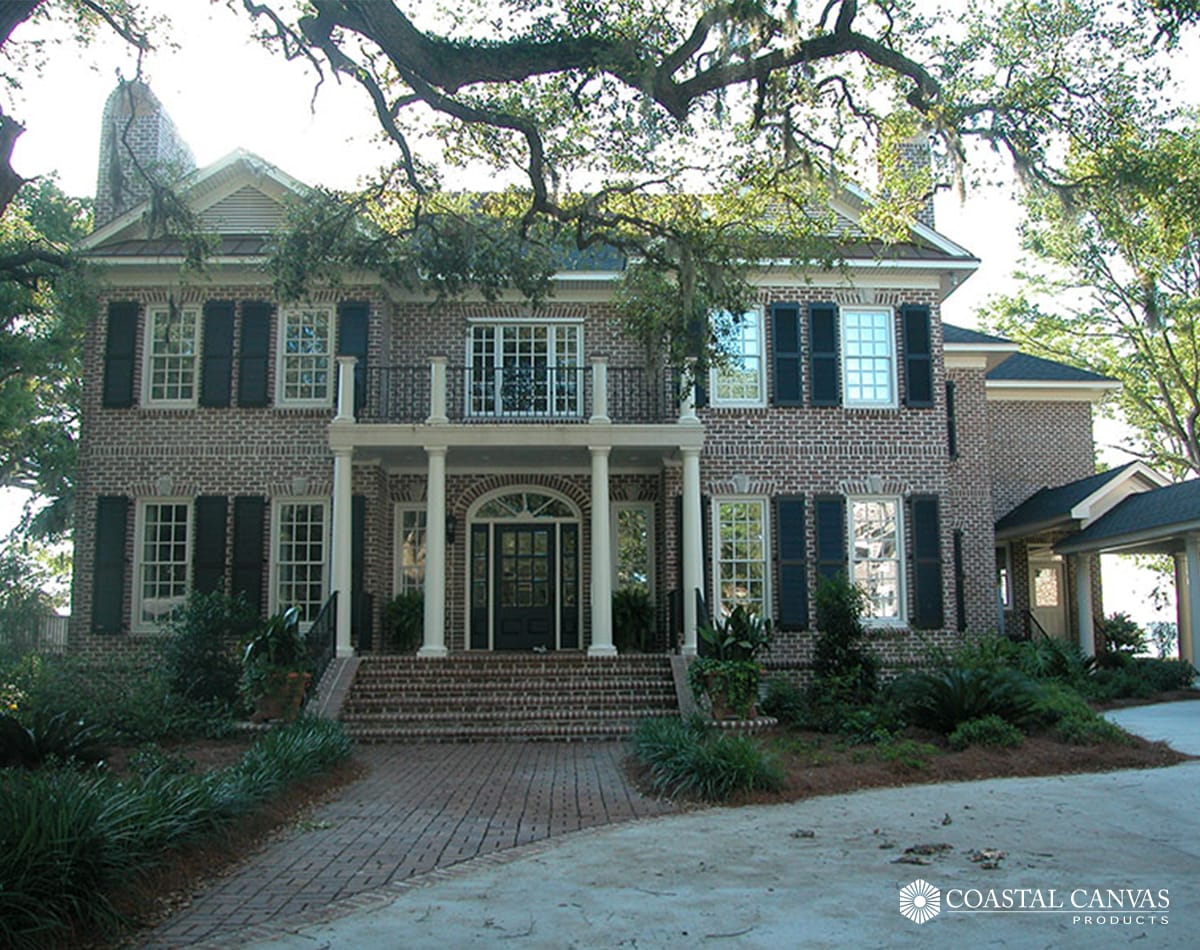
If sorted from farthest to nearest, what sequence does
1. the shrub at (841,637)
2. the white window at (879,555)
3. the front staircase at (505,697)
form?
the white window at (879,555) → the shrub at (841,637) → the front staircase at (505,697)

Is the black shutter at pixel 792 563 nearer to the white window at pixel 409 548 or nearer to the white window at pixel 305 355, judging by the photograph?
the white window at pixel 409 548

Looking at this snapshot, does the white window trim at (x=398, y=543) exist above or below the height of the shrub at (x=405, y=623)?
above

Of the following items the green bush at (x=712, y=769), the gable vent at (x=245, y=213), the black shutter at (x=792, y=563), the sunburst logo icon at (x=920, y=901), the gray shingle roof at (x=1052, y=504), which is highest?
→ the gable vent at (x=245, y=213)

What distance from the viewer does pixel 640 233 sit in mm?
13086

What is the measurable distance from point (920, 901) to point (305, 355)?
44.4 feet

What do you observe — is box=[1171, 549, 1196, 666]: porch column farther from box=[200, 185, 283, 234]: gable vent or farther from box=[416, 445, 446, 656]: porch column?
box=[200, 185, 283, 234]: gable vent

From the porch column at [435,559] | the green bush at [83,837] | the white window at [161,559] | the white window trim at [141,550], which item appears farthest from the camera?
the white window at [161,559]

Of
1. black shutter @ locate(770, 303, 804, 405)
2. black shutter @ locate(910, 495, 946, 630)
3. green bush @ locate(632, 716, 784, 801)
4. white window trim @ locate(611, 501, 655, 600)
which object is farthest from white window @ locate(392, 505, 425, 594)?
green bush @ locate(632, 716, 784, 801)

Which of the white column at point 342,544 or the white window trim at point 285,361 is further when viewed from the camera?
the white window trim at point 285,361

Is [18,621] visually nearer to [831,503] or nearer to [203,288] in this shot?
[203,288]

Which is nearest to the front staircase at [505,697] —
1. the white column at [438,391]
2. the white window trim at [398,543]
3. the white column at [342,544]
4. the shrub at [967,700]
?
the white column at [342,544]

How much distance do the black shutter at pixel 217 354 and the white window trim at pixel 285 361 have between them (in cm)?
71

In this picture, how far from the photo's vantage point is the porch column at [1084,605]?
61.7ft

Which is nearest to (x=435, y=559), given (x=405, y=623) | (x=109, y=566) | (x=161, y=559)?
(x=405, y=623)
